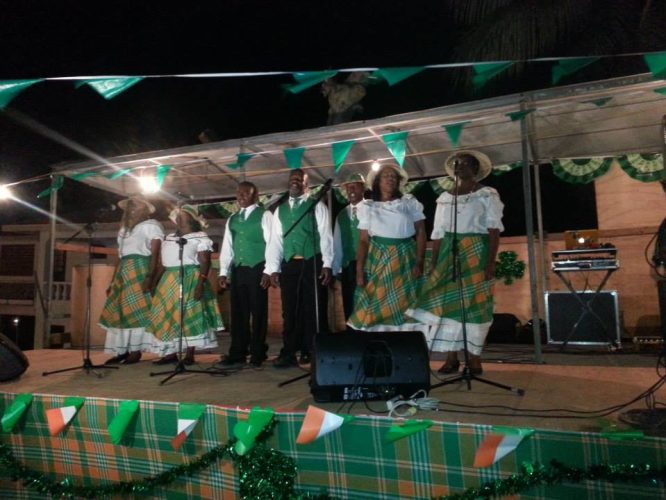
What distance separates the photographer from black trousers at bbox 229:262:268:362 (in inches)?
194

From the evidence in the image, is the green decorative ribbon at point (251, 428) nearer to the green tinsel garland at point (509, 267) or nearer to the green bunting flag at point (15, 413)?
the green bunting flag at point (15, 413)

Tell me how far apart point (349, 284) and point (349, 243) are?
1.60 feet

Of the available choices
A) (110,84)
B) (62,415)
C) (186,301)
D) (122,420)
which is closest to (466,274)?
(122,420)

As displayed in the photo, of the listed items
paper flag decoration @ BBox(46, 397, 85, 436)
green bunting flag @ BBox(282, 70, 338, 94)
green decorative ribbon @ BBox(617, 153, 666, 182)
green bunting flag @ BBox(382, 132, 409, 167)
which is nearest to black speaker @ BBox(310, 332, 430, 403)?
paper flag decoration @ BBox(46, 397, 85, 436)

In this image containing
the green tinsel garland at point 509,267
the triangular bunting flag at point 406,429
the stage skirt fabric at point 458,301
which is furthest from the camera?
the green tinsel garland at point 509,267

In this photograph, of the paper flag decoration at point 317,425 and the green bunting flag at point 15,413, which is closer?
the paper flag decoration at point 317,425

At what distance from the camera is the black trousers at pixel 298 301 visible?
4.83 m

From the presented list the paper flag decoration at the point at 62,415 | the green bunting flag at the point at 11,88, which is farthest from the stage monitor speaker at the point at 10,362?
the green bunting flag at the point at 11,88

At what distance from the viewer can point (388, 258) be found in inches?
173

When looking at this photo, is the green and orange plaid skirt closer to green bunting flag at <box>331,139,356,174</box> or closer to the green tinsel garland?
green bunting flag at <box>331,139,356,174</box>

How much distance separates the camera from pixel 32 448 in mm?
3227

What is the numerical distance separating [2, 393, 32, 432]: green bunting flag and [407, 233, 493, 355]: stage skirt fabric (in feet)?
10.4

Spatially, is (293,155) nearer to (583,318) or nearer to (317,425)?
(317,425)

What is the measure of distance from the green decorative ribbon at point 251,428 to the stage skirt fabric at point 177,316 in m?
2.78
